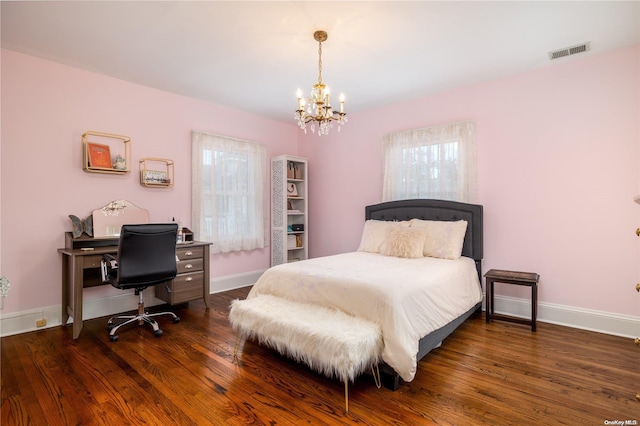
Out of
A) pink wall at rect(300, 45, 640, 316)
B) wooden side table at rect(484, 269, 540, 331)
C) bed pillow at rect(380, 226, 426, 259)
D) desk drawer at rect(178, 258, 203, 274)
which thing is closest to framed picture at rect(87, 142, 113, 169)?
desk drawer at rect(178, 258, 203, 274)

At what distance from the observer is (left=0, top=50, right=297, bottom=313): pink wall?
307 cm

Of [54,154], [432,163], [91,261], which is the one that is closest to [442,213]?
[432,163]

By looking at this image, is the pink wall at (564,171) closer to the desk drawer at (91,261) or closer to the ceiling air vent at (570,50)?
the ceiling air vent at (570,50)

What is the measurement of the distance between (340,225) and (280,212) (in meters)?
0.98

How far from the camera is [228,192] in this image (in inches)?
185

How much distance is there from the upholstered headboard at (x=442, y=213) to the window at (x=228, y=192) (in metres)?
1.79

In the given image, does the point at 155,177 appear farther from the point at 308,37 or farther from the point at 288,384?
the point at 288,384

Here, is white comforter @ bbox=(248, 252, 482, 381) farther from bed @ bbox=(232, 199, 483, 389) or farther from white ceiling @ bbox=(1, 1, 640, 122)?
white ceiling @ bbox=(1, 1, 640, 122)

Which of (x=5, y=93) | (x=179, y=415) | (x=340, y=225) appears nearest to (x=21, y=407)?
(x=179, y=415)

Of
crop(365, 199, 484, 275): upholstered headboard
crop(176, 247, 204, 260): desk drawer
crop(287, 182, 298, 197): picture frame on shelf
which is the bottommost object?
crop(176, 247, 204, 260): desk drawer

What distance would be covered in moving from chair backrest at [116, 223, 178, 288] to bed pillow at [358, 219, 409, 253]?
Answer: 218 cm

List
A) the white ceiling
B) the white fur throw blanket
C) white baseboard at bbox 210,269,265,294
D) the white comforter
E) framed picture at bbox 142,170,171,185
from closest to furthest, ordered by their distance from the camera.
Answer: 1. the white fur throw blanket
2. the white comforter
3. the white ceiling
4. framed picture at bbox 142,170,171,185
5. white baseboard at bbox 210,269,265,294

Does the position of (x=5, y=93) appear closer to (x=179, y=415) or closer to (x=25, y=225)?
(x=25, y=225)

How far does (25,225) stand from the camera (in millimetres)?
3131
